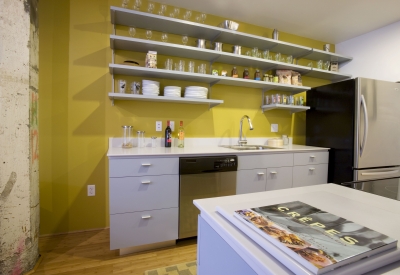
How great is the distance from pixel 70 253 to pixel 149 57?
1922mm

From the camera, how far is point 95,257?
5.60ft

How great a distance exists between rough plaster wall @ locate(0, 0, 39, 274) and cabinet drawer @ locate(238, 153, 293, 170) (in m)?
1.77

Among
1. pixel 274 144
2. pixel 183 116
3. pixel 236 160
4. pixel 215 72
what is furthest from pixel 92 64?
pixel 274 144

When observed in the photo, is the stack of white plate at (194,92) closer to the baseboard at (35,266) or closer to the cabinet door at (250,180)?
the cabinet door at (250,180)

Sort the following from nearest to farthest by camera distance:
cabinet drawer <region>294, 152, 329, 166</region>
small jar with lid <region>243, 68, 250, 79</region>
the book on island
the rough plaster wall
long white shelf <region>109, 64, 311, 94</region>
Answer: the book on island < the rough plaster wall < long white shelf <region>109, 64, 311, 94</region> < cabinet drawer <region>294, 152, 329, 166</region> < small jar with lid <region>243, 68, 250, 79</region>

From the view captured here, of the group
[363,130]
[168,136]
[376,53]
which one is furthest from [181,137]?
[376,53]

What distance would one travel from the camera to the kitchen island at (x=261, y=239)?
15.8 inches

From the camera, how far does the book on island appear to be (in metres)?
0.37

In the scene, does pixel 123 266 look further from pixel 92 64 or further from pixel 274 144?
pixel 274 144

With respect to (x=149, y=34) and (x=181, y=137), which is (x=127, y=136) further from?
(x=149, y=34)

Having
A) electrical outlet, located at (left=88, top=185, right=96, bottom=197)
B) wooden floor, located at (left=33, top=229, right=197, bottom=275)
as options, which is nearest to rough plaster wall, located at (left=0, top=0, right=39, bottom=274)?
wooden floor, located at (left=33, top=229, right=197, bottom=275)

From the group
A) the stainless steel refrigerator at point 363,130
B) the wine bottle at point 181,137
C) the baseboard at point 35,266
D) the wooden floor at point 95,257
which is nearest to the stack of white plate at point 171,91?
the wine bottle at point 181,137

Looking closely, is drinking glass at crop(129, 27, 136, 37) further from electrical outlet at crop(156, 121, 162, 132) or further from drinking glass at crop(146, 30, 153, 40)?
electrical outlet at crop(156, 121, 162, 132)

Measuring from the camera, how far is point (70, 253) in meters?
1.75
